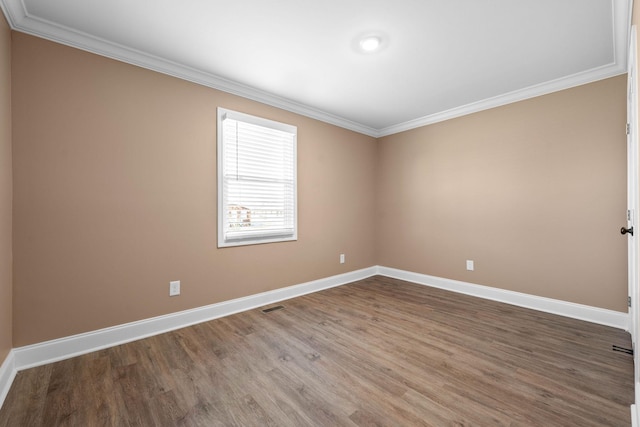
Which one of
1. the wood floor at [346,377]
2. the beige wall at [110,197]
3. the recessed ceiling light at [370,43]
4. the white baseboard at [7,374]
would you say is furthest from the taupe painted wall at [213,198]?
the recessed ceiling light at [370,43]

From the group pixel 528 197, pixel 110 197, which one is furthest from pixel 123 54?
pixel 528 197

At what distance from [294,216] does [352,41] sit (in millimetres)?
2071

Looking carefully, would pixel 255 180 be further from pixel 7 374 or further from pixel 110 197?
pixel 7 374

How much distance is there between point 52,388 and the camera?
67.2 inches

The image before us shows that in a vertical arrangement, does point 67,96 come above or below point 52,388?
above

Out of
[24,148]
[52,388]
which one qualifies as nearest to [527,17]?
[24,148]

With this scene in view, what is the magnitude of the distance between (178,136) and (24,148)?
3.44 feet

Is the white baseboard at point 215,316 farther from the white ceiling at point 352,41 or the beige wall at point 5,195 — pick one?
the white ceiling at point 352,41

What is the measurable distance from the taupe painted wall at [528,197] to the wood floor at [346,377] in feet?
2.03

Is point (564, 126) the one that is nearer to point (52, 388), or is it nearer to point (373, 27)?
point (373, 27)

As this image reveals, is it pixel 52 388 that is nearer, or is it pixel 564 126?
pixel 52 388

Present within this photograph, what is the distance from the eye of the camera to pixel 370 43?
2223 millimetres

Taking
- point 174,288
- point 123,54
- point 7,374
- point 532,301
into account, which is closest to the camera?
point 7,374

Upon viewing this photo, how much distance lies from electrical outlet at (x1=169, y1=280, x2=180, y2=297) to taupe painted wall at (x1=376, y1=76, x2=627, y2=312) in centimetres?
324
